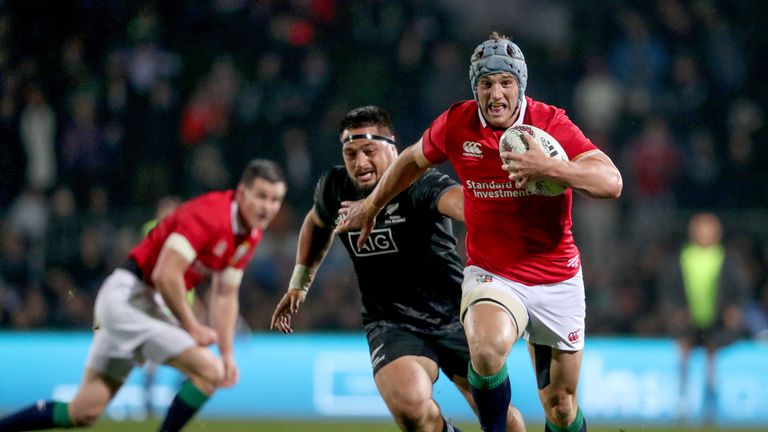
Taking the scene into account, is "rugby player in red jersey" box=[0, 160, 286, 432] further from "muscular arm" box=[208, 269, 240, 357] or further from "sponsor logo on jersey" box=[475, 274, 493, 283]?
"sponsor logo on jersey" box=[475, 274, 493, 283]

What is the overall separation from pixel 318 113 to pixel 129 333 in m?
8.28

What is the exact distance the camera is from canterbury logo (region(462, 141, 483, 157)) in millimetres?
6117

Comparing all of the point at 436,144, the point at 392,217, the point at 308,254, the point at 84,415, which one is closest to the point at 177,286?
the point at 308,254

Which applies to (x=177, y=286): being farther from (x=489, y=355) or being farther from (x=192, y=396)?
(x=489, y=355)

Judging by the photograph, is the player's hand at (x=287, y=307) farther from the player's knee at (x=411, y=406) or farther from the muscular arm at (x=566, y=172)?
the muscular arm at (x=566, y=172)

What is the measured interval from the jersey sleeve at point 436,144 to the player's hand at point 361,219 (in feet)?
1.48

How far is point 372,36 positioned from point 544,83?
2611 mm

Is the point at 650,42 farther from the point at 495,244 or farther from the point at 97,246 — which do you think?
the point at 495,244

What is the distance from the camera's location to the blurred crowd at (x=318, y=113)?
46.2 feet

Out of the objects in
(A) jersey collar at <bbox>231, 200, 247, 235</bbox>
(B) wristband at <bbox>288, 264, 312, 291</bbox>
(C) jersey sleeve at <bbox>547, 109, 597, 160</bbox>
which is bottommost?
(B) wristband at <bbox>288, 264, 312, 291</bbox>

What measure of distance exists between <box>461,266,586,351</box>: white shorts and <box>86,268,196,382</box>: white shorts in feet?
7.76

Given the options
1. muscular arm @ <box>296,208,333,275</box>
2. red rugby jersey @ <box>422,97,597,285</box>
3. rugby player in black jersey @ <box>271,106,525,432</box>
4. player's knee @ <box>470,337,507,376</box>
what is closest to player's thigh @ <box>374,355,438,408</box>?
rugby player in black jersey @ <box>271,106,525,432</box>

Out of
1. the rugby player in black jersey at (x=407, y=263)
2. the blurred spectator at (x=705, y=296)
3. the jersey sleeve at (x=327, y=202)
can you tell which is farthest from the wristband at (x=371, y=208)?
the blurred spectator at (x=705, y=296)

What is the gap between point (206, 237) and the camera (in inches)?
308
